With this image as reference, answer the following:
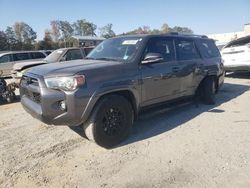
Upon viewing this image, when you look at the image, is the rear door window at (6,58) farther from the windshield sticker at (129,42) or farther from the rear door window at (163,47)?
the rear door window at (163,47)

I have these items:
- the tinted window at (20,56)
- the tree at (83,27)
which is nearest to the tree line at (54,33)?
the tree at (83,27)

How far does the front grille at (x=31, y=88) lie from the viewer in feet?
14.1

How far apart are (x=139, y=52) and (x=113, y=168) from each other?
218cm

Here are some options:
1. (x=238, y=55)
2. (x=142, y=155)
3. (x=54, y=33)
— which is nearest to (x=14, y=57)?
(x=238, y=55)

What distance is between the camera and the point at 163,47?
224 inches

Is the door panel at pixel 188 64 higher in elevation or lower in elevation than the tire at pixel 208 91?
higher

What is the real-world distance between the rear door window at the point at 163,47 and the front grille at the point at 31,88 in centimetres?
209

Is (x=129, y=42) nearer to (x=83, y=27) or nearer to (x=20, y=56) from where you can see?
(x=20, y=56)

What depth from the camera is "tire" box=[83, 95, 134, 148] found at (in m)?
4.35

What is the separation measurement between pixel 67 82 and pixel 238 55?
8708mm

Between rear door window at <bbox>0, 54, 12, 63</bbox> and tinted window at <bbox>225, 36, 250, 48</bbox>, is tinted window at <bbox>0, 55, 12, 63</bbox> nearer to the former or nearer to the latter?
rear door window at <bbox>0, 54, 12, 63</bbox>

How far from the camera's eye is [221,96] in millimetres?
8266

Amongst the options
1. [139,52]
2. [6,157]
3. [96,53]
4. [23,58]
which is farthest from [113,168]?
[23,58]

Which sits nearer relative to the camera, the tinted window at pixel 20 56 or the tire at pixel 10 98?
the tire at pixel 10 98
